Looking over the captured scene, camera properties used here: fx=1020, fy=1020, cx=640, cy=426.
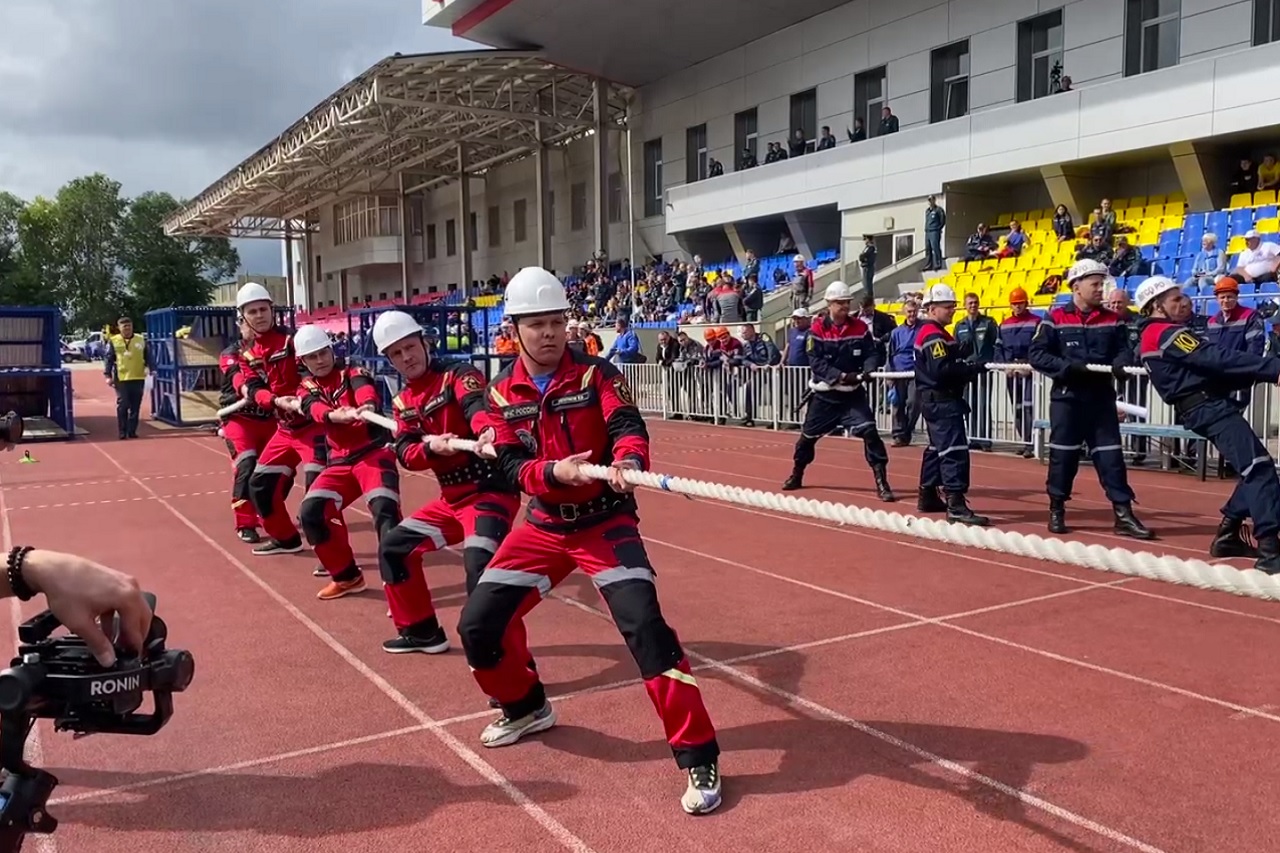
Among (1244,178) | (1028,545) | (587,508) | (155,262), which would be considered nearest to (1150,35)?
(1244,178)

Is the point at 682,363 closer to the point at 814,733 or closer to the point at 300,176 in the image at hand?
the point at 814,733

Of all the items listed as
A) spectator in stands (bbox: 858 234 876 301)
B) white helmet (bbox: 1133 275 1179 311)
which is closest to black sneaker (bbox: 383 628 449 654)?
white helmet (bbox: 1133 275 1179 311)

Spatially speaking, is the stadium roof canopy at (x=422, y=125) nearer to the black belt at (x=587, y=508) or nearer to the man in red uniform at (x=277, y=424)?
the man in red uniform at (x=277, y=424)

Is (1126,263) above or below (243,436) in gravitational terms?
above

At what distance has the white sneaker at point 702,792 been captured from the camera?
3.59 m

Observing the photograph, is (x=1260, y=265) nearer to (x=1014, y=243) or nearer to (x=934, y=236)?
(x=1014, y=243)

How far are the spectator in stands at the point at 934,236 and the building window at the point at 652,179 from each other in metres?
13.5

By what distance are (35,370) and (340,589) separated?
1435 cm

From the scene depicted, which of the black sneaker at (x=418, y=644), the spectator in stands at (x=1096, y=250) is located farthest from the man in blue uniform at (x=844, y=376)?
the spectator in stands at (x=1096, y=250)

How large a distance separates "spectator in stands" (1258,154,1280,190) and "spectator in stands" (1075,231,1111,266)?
2957 millimetres

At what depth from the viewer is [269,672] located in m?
5.28

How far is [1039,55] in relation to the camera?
Result: 22.9 metres

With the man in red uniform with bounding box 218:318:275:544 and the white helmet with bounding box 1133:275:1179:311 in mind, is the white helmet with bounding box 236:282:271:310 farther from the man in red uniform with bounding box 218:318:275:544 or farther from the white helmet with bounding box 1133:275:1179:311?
the white helmet with bounding box 1133:275:1179:311

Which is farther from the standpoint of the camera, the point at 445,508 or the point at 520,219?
the point at 520,219
